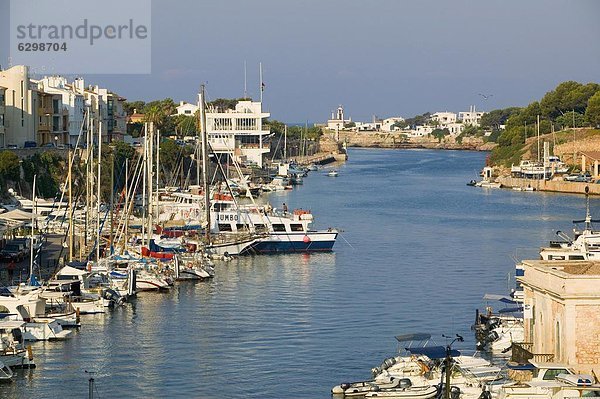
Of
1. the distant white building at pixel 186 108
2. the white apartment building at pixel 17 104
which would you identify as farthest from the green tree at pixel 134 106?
the white apartment building at pixel 17 104

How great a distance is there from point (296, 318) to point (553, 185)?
67.3 meters

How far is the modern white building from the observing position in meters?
117

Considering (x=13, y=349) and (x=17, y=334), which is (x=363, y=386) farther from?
(x=17, y=334)

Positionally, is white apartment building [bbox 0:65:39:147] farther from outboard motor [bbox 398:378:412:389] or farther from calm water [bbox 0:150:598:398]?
outboard motor [bbox 398:378:412:389]

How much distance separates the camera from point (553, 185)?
104375 millimetres

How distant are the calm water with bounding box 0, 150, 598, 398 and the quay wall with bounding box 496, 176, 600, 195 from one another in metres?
25.2

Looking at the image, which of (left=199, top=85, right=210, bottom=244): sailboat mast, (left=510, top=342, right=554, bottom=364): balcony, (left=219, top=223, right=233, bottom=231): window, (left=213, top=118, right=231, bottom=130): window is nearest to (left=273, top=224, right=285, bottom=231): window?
(left=219, top=223, right=233, bottom=231): window

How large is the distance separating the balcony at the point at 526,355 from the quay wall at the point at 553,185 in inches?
2661

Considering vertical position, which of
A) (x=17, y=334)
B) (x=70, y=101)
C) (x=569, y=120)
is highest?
(x=70, y=101)

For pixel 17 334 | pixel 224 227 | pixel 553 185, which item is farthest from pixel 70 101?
pixel 17 334

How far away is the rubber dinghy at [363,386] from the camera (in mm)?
28734

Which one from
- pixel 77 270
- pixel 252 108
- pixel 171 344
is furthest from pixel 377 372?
pixel 252 108

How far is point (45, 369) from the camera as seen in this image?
31.9m

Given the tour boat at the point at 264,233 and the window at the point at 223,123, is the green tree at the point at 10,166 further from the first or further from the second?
the window at the point at 223,123
